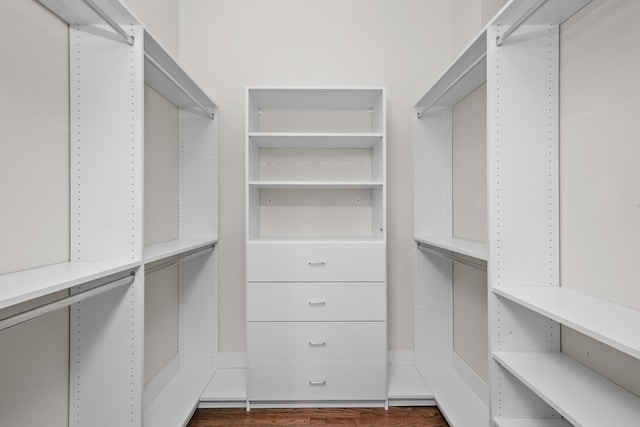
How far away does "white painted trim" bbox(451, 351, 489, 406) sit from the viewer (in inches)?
75.3

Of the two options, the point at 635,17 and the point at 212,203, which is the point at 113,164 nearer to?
the point at 212,203

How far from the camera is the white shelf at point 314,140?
2.04 meters

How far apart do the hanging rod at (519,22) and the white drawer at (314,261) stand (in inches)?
44.2

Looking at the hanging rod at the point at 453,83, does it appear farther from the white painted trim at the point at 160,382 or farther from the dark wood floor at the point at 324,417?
the white painted trim at the point at 160,382

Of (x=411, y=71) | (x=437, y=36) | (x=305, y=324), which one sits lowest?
(x=305, y=324)

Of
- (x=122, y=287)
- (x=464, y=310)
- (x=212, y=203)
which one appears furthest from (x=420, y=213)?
(x=122, y=287)

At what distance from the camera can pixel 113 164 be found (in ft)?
4.32

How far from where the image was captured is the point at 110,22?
1.22m

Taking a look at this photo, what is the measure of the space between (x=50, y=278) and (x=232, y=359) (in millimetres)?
1641

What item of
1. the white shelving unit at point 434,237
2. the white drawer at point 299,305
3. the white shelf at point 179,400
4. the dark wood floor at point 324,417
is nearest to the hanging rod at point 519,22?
the white shelving unit at point 434,237

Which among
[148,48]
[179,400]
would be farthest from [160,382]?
[148,48]

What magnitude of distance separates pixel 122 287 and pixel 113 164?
18.4 inches

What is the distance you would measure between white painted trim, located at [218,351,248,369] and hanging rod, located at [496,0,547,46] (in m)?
A: 2.31

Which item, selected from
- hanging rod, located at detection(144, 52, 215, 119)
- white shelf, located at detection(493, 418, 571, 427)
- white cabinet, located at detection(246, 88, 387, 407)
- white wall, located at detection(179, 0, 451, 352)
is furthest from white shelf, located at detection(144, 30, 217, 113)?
white shelf, located at detection(493, 418, 571, 427)
